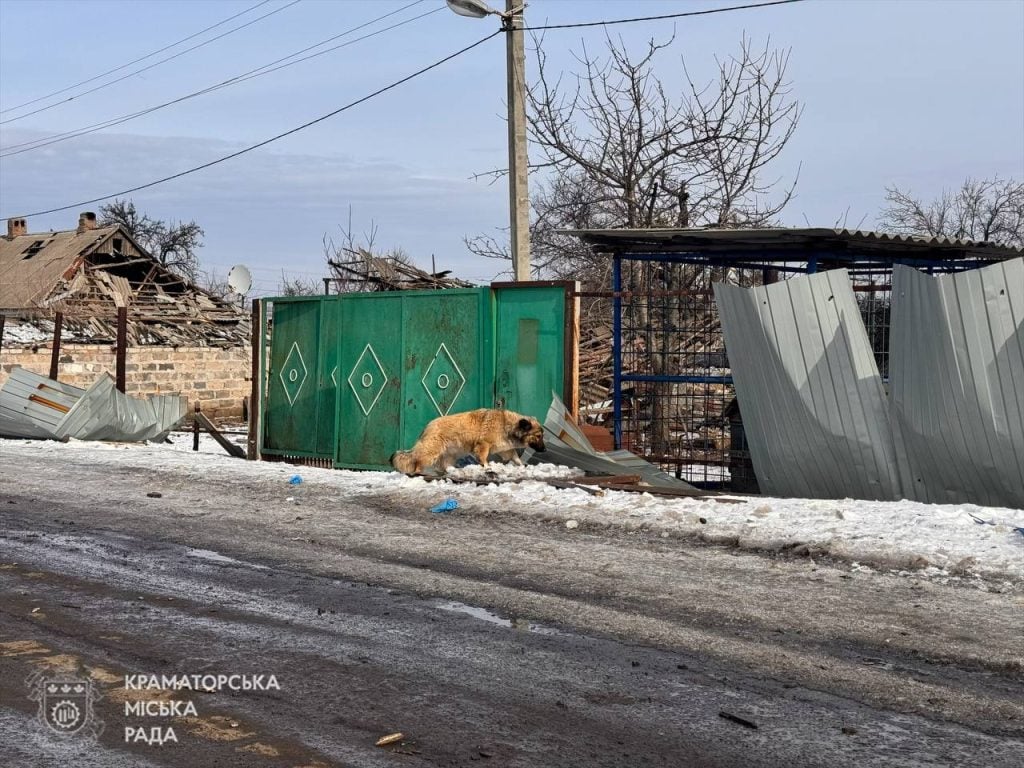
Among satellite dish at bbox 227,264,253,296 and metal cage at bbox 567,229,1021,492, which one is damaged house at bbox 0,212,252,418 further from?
metal cage at bbox 567,229,1021,492

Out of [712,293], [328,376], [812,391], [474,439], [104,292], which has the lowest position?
[474,439]

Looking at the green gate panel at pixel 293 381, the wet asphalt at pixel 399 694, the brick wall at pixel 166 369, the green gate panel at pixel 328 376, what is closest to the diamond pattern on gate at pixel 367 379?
the green gate panel at pixel 328 376

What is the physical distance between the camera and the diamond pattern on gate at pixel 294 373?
16641 mm

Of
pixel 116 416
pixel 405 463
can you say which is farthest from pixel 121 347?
pixel 405 463

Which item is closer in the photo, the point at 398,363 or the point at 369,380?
the point at 398,363

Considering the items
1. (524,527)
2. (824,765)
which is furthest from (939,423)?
(824,765)

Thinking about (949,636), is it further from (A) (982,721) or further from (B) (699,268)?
(B) (699,268)

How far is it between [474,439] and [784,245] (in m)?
4.42

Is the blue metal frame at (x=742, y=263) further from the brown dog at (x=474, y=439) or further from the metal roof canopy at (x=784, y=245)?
the brown dog at (x=474, y=439)

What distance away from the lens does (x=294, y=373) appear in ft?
55.1

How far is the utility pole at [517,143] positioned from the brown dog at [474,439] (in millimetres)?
2971

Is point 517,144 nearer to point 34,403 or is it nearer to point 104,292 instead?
point 34,403
